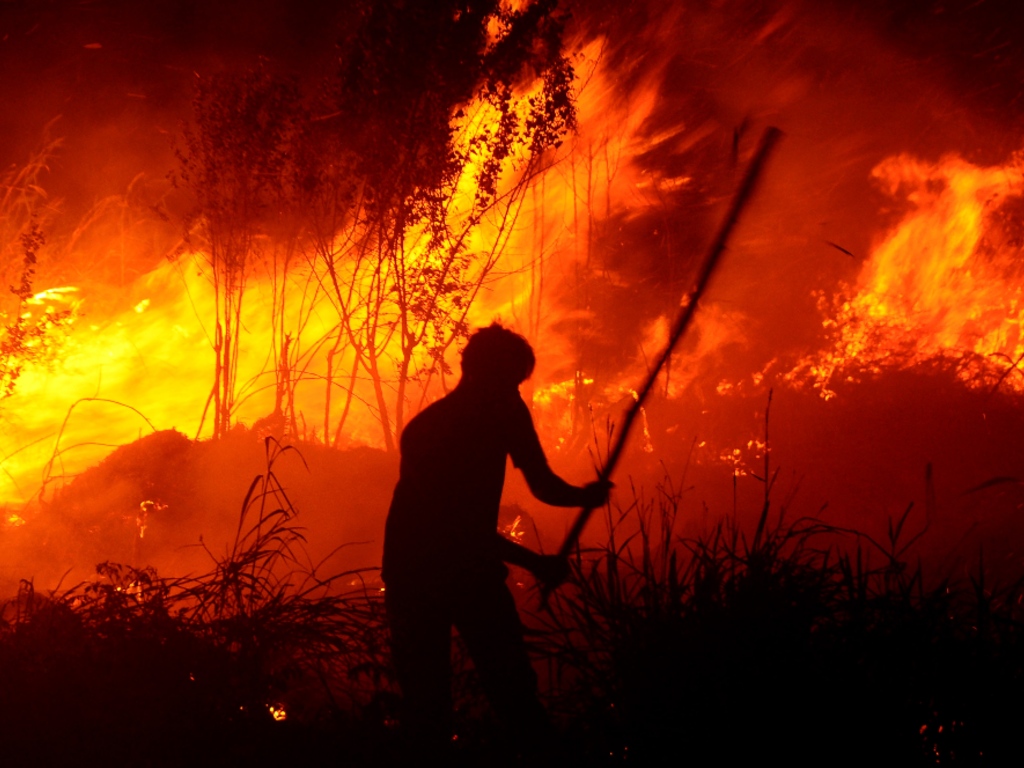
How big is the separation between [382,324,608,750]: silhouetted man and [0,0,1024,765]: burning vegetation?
0.96ft

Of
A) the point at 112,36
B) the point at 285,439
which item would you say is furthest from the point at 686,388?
the point at 112,36

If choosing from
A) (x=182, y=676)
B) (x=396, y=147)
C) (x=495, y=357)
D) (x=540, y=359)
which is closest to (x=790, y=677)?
(x=495, y=357)

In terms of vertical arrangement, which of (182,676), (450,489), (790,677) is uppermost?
(450,489)

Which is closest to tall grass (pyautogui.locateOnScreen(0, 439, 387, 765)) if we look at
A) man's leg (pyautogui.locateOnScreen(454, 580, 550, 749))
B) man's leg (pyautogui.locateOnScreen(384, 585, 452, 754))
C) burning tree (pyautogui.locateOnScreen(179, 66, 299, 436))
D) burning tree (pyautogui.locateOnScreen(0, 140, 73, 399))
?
man's leg (pyautogui.locateOnScreen(384, 585, 452, 754))

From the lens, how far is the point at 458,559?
11.2ft

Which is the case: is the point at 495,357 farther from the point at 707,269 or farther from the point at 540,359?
the point at 540,359

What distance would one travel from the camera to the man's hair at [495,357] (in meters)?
3.53

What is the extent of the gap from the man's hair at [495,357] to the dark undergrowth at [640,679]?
0.76 metres

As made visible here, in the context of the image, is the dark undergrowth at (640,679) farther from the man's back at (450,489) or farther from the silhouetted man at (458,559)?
the man's back at (450,489)

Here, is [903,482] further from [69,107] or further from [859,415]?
[69,107]

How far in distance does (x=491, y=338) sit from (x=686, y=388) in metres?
16.7

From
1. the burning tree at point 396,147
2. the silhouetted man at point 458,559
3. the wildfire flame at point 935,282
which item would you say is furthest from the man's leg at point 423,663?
the wildfire flame at point 935,282

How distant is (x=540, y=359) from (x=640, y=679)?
1524 centimetres

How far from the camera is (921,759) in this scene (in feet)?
10.5
